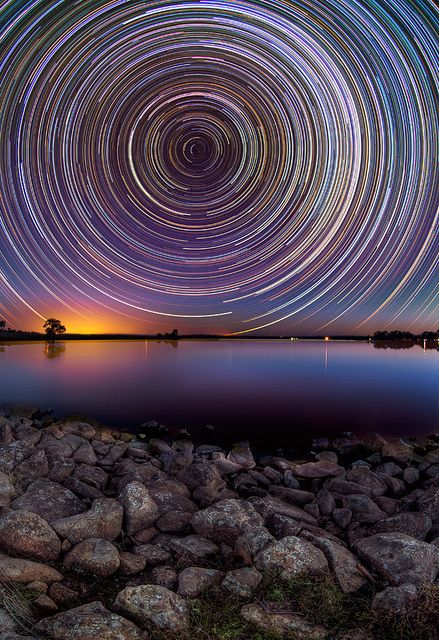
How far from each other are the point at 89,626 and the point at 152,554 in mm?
2122

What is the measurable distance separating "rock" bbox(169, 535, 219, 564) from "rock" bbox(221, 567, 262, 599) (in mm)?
936

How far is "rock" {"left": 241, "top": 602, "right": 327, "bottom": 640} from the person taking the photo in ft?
16.0

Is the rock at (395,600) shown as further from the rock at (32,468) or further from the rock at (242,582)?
the rock at (32,468)

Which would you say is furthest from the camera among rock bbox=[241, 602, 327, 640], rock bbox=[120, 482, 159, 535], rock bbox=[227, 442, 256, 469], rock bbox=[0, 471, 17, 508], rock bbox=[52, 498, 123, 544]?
rock bbox=[227, 442, 256, 469]

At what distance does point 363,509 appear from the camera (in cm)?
913

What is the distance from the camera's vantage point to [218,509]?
7.47 meters

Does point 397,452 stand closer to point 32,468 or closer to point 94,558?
point 32,468

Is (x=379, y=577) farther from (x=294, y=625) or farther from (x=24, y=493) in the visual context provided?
(x=24, y=493)

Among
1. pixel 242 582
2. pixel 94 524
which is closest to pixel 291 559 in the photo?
pixel 242 582

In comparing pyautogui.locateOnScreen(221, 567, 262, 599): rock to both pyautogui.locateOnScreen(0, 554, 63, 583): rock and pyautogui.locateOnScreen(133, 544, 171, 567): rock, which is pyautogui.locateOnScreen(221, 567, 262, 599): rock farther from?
pyautogui.locateOnScreen(0, 554, 63, 583): rock

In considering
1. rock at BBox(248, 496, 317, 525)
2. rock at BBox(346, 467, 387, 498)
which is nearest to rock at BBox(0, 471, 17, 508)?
rock at BBox(248, 496, 317, 525)

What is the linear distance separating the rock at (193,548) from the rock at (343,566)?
5.35 ft

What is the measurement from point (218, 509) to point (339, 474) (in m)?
5.99

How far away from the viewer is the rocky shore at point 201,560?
16.3 ft
